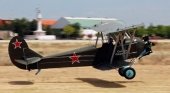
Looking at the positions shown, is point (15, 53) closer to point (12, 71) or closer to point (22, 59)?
point (22, 59)

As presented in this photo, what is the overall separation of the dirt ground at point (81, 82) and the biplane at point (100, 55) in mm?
723

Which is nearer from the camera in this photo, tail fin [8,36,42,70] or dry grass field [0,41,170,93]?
dry grass field [0,41,170,93]

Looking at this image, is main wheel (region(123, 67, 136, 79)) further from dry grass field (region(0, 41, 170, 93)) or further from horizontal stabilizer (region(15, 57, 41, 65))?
horizontal stabilizer (region(15, 57, 41, 65))

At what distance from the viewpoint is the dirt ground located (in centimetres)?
1498

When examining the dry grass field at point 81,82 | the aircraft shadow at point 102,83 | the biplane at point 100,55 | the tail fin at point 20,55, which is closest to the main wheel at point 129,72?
the biplane at point 100,55

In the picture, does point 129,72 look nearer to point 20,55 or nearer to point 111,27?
point 111,27

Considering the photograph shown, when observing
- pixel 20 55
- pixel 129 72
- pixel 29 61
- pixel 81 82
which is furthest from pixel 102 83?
pixel 20 55

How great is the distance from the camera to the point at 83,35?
119562mm

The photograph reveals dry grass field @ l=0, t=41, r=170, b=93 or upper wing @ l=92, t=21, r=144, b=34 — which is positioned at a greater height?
upper wing @ l=92, t=21, r=144, b=34

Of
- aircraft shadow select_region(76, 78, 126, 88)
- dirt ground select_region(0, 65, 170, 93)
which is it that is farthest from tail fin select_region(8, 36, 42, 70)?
aircraft shadow select_region(76, 78, 126, 88)

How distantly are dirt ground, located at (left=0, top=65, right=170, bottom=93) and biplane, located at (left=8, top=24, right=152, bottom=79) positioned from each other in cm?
72

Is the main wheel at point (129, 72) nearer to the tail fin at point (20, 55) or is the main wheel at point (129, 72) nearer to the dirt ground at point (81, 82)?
the dirt ground at point (81, 82)

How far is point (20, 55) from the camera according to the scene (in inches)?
653

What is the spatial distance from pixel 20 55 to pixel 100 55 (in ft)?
11.5
